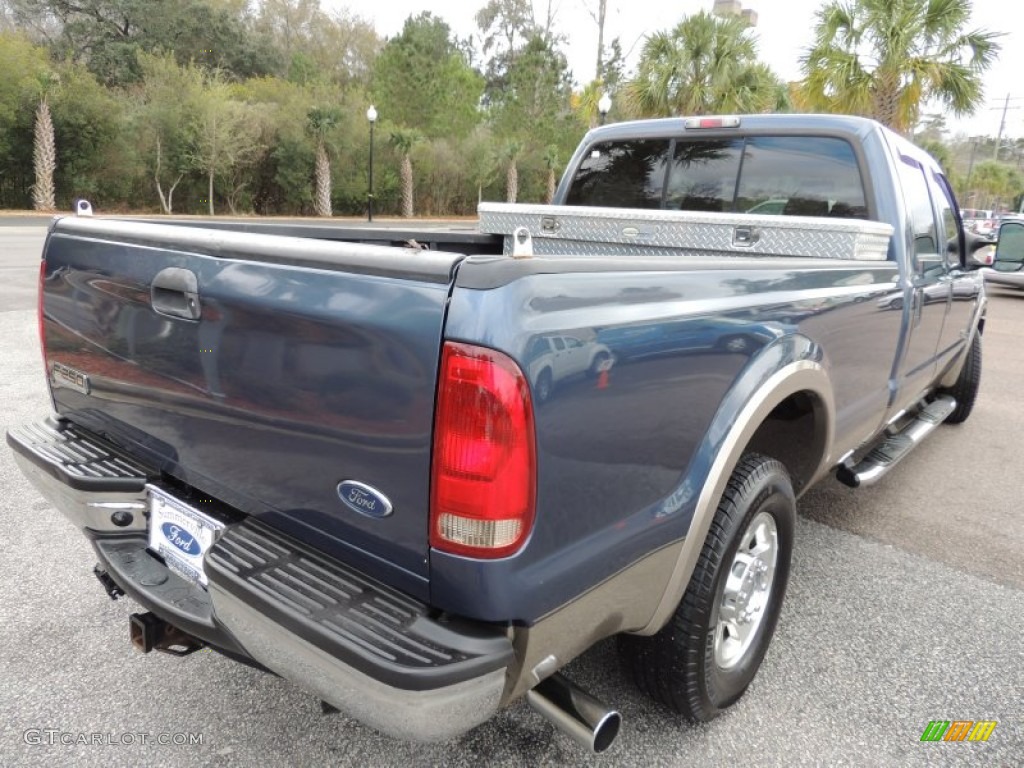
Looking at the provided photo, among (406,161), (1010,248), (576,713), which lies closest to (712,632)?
(576,713)

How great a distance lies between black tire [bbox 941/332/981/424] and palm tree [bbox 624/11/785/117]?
16352mm

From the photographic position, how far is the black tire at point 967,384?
18.1 feet

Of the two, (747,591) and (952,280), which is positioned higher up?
(952,280)

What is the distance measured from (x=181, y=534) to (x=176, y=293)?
25.8 inches

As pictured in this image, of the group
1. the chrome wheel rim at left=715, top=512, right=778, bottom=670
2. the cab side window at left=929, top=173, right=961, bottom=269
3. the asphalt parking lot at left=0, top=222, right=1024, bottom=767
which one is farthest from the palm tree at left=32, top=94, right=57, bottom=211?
the chrome wheel rim at left=715, top=512, right=778, bottom=670

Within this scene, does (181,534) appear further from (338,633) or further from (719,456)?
(719,456)

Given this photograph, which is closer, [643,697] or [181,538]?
[181,538]

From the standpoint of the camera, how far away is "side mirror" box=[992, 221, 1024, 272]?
14.2ft

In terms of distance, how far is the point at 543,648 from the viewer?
4.98 feet

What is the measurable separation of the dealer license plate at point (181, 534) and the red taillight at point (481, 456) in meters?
0.78

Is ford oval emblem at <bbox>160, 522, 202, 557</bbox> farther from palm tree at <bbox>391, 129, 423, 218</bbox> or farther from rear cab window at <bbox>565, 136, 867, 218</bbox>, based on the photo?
palm tree at <bbox>391, 129, 423, 218</bbox>

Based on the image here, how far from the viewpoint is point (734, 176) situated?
374 centimetres

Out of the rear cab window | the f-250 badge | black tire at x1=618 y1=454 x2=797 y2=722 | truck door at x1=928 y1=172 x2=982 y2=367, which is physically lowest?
black tire at x1=618 y1=454 x2=797 y2=722

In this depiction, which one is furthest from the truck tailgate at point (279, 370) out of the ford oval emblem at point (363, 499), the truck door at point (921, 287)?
the truck door at point (921, 287)
